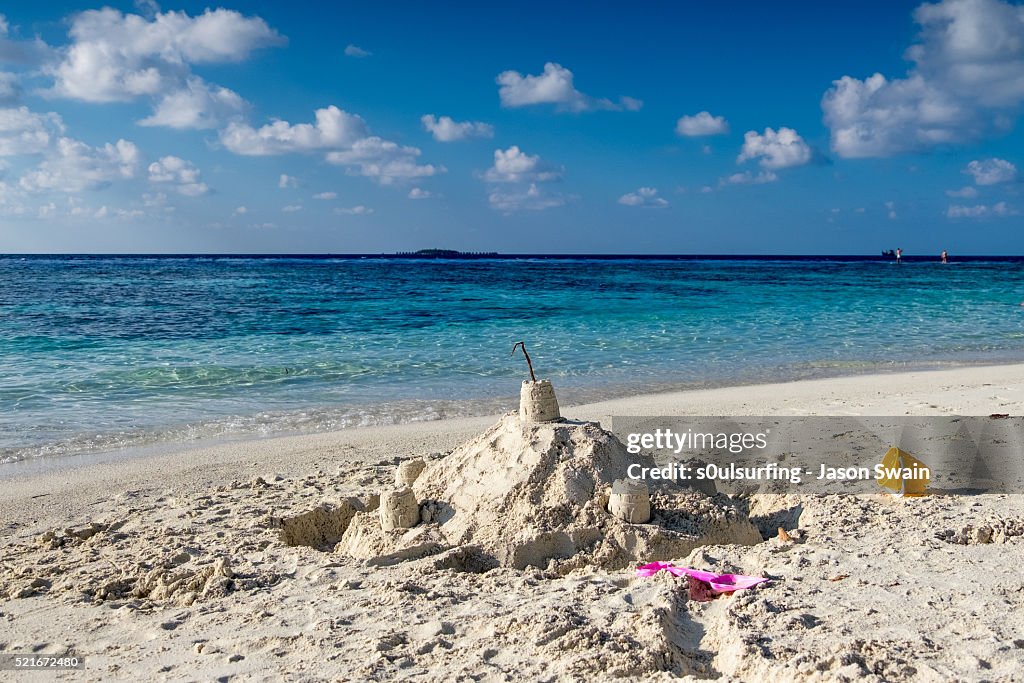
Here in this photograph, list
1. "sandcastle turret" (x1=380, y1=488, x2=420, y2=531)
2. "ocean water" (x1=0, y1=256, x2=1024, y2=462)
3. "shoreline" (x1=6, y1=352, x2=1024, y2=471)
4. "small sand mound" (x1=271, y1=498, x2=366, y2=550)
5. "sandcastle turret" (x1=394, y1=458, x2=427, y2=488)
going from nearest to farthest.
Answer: "sandcastle turret" (x1=380, y1=488, x2=420, y2=531)
"small sand mound" (x1=271, y1=498, x2=366, y2=550)
"sandcastle turret" (x1=394, y1=458, x2=427, y2=488)
"shoreline" (x1=6, y1=352, x2=1024, y2=471)
"ocean water" (x1=0, y1=256, x2=1024, y2=462)

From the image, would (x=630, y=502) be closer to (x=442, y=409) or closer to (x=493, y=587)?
(x=493, y=587)

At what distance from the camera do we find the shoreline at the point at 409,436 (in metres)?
6.31

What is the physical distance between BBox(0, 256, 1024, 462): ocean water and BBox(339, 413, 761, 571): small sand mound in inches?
177

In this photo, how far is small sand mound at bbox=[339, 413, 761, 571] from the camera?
4.00m

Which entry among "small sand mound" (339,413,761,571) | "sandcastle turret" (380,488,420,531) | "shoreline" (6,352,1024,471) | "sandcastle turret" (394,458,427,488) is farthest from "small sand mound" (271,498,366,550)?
"shoreline" (6,352,1024,471)

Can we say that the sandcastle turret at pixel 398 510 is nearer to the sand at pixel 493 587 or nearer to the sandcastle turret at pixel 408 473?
the sand at pixel 493 587

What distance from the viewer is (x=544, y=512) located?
4.07m

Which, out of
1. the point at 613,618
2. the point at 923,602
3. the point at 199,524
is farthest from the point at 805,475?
the point at 199,524

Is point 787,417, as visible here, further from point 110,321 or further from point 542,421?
point 110,321

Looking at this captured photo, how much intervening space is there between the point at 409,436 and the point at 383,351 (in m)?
6.69

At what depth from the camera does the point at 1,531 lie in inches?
201

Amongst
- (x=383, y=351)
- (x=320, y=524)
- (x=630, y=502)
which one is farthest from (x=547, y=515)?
(x=383, y=351)

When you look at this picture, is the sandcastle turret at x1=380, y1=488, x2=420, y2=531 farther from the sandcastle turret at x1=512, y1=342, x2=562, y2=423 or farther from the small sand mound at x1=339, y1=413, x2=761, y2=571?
the sandcastle turret at x1=512, y1=342, x2=562, y2=423

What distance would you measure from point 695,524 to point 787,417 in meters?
4.26
